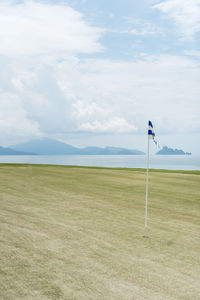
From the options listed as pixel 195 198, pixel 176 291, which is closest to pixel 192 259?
pixel 176 291

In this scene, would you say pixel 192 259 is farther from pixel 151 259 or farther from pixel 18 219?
pixel 18 219

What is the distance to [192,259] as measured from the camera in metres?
6.45

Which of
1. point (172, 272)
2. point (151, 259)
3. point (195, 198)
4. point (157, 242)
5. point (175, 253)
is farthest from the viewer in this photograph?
point (195, 198)

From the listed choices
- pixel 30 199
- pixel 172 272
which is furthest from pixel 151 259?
pixel 30 199

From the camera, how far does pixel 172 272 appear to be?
226 inches

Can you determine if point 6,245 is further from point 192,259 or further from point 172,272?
point 192,259

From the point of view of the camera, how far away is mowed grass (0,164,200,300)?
4.87 metres

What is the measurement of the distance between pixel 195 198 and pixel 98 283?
10833 mm

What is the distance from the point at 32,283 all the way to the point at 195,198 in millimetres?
11552

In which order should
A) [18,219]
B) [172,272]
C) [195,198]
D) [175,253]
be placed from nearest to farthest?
[172,272] < [175,253] < [18,219] < [195,198]

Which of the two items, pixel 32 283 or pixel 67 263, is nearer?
pixel 32 283

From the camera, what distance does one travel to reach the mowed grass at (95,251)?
487 cm

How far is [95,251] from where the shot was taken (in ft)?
21.4

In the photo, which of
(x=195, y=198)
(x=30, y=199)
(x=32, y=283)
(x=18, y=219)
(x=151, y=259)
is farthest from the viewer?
(x=195, y=198)
